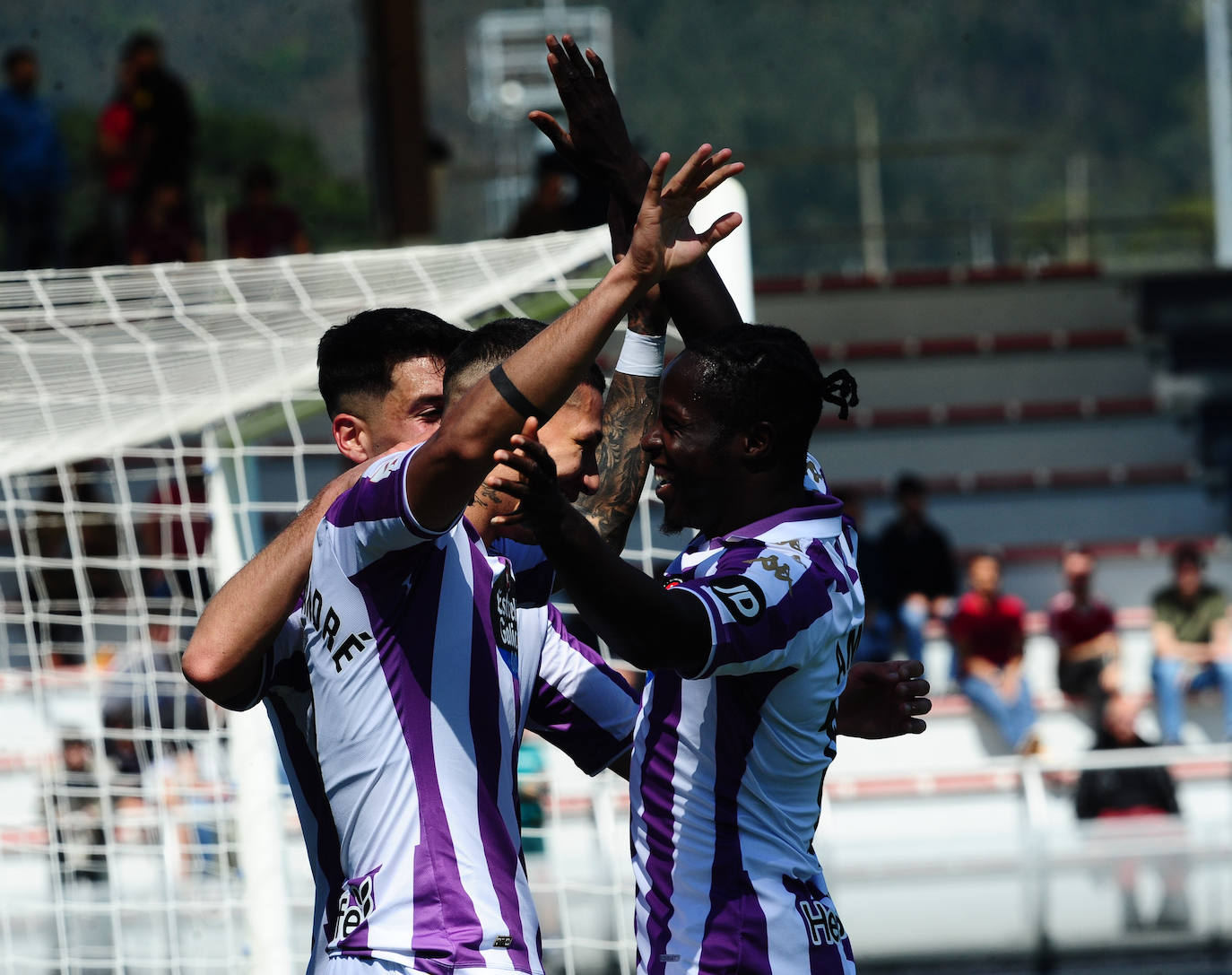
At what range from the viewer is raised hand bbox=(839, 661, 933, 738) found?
2.22 metres

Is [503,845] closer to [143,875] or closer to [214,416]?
[214,416]

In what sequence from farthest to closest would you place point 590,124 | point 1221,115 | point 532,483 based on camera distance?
point 1221,115
point 590,124
point 532,483

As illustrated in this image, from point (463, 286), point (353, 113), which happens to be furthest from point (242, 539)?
point (353, 113)

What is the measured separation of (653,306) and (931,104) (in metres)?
40.0

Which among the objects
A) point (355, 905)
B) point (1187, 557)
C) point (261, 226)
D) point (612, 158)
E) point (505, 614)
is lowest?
point (1187, 557)

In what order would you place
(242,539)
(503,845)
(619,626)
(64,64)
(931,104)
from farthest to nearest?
(64,64)
(931,104)
(242,539)
(503,845)
(619,626)

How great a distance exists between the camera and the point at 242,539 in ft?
14.2

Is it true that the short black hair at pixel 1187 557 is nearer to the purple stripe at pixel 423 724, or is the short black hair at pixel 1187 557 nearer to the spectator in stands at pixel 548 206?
the spectator in stands at pixel 548 206

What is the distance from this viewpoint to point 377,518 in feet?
5.96

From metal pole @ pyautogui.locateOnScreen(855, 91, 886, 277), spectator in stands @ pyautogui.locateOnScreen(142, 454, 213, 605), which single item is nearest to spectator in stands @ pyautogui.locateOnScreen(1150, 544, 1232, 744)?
spectator in stands @ pyautogui.locateOnScreen(142, 454, 213, 605)

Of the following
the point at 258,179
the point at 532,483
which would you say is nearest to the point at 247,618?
the point at 532,483

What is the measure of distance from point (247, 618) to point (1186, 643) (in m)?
7.65

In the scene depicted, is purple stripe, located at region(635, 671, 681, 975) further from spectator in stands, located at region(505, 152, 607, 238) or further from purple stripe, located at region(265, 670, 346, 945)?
spectator in stands, located at region(505, 152, 607, 238)

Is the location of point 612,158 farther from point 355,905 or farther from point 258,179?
point 258,179
